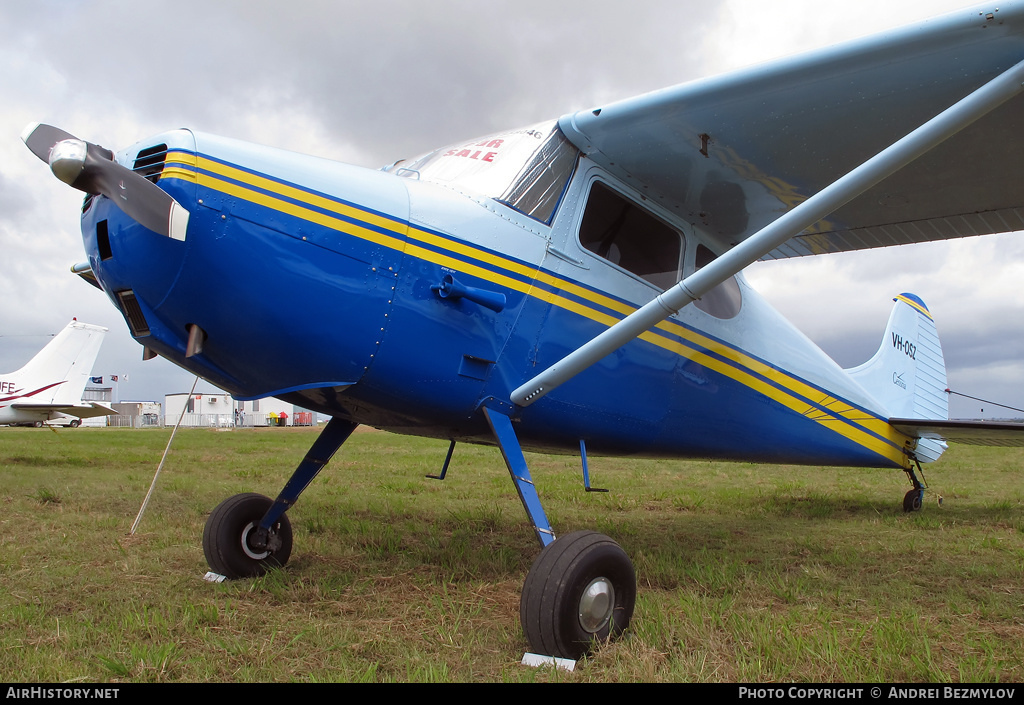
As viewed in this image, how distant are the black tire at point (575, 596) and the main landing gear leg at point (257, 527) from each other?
78.4 inches

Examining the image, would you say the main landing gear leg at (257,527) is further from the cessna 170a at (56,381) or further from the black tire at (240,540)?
the cessna 170a at (56,381)

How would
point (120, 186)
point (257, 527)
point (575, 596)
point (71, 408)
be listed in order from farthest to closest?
1. point (71, 408)
2. point (257, 527)
3. point (575, 596)
4. point (120, 186)

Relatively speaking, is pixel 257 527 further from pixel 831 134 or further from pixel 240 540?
pixel 831 134

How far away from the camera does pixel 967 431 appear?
666 centimetres

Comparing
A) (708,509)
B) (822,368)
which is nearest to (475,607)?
(822,368)

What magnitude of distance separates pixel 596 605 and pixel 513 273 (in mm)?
1717

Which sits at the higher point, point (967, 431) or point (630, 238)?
point (630, 238)

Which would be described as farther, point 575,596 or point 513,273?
point 513,273

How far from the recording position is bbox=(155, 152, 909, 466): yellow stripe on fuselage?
269cm

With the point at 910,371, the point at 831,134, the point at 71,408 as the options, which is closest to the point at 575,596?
the point at 831,134

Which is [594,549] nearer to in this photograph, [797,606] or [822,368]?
[797,606]

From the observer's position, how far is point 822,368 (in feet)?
19.4

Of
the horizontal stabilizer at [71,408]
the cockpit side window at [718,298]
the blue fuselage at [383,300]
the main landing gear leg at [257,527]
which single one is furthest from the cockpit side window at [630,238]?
the horizontal stabilizer at [71,408]

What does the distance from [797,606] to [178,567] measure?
398 cm
